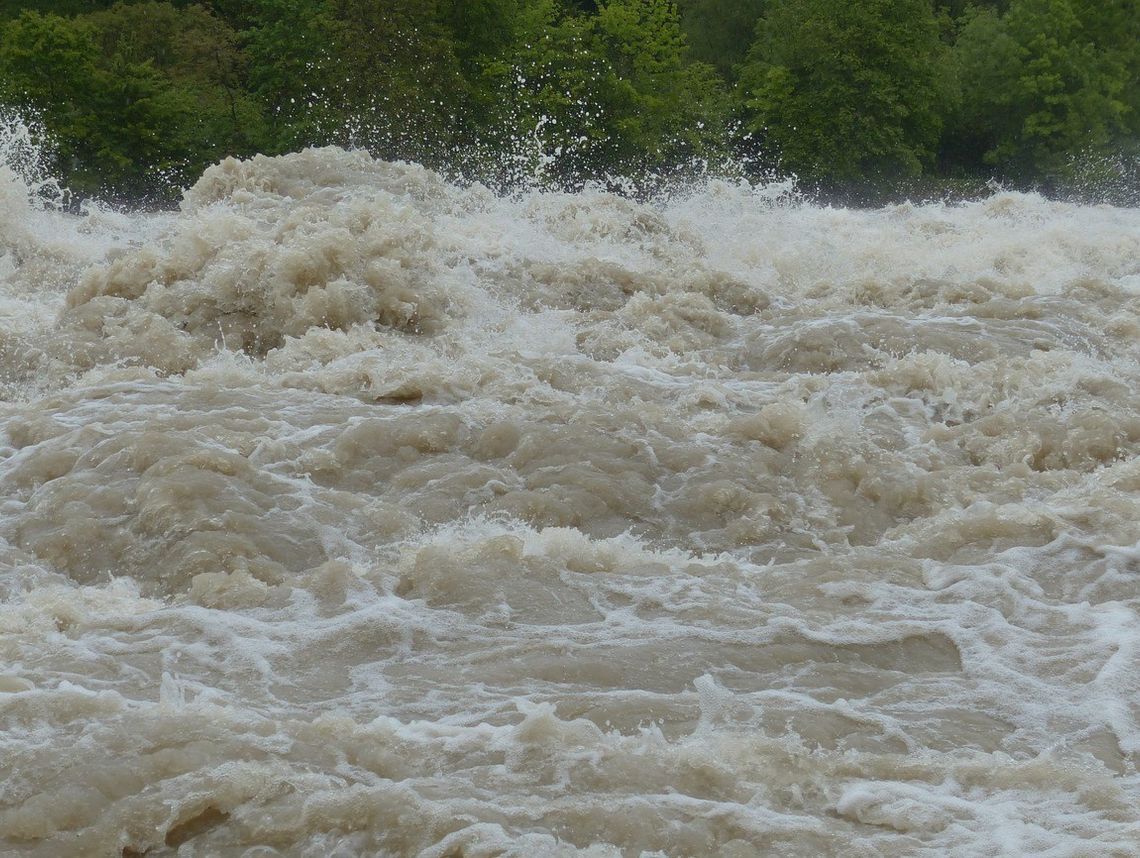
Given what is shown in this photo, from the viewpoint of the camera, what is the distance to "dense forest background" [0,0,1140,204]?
81.8 ft

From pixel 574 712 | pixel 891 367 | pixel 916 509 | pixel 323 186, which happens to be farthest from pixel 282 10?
pixel 574 712

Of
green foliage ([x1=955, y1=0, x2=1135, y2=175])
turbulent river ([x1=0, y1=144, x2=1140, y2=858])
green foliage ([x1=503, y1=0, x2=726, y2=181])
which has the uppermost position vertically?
green foliage ([x1=955, y1=0, x2=1135, y2=175])

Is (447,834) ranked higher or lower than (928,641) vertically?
lower

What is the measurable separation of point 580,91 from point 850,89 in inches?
242

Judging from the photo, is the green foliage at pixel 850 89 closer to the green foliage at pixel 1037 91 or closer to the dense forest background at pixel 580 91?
the dense forest background at pixel 580 91

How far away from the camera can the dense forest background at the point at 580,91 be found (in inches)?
981

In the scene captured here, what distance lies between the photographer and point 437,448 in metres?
7.65

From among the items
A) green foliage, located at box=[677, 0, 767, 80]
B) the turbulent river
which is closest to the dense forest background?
green foliage, located at box=[677, 0, 767, 80]

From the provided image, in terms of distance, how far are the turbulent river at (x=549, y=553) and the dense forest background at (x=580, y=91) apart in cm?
1350

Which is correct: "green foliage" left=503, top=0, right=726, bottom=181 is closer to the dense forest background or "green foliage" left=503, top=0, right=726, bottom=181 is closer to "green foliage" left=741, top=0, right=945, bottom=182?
the dense forest background

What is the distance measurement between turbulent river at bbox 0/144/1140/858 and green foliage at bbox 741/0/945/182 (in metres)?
17.6

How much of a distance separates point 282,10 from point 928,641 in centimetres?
2414

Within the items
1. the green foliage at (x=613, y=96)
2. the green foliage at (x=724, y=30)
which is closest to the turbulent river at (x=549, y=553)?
the green foliage at (x=613, y=96)

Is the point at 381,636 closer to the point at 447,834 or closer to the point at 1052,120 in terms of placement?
the point at 447,834
